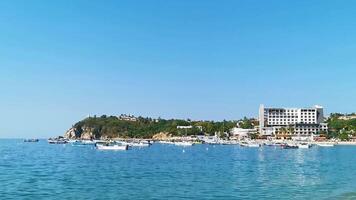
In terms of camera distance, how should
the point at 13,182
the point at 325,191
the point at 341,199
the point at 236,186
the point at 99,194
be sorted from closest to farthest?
the point at 341,199, the point at 99,194, the point at 325,191, the point at 236,186, the point at 13,182

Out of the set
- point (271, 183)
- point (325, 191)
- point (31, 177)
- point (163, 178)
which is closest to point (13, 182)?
point (31, 177)

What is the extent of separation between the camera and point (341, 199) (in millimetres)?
33438

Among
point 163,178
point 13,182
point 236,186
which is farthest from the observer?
point 163,178

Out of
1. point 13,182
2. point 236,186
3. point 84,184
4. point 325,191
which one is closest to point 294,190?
point 325,191

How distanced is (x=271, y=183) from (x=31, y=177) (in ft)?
78.9

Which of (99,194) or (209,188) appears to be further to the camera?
(209,188)

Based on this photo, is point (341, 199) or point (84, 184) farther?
point (84, 184)

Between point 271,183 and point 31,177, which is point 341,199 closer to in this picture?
point 271,183

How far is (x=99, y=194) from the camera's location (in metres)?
35.6

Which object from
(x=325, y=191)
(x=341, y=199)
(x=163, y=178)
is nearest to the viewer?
(x=341, y=199)

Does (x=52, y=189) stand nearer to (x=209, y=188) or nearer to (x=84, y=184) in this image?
(x=84, y=184)

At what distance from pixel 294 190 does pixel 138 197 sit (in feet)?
42.5

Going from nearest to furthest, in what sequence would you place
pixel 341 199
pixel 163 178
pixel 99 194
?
pixel 341 199 → pixel 99 194 → pixel 163 178

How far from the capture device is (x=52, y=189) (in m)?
38.5
